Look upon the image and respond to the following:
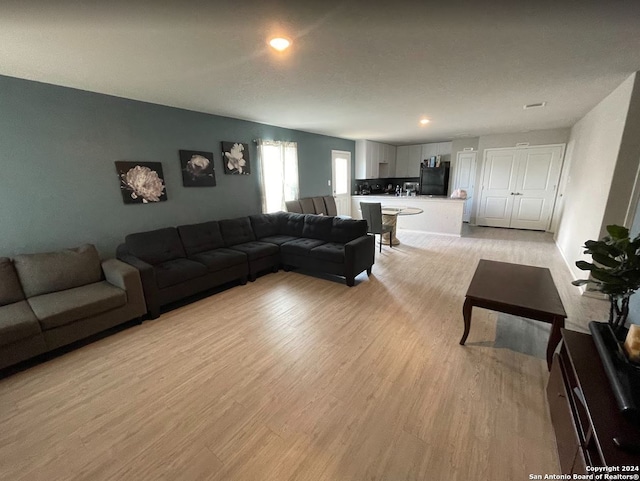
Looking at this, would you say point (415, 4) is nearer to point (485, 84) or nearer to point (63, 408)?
point (485, 84)

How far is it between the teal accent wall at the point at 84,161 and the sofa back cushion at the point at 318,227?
5.10ft

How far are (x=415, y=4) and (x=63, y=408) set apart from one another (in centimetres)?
336

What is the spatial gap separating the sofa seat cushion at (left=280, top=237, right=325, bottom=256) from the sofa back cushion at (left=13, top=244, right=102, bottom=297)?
2.27 m

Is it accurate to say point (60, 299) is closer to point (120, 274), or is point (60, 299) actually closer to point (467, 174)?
point (120, 274)

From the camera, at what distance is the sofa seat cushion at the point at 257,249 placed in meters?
3.80

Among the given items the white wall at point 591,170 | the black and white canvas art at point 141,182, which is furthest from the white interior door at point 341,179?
the white wall at point 591,170

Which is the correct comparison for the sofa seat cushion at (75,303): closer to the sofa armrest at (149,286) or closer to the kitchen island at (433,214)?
the sofa armrest at (149,286)

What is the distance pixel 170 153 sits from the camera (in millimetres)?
3656

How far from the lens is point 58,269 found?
2.58 m

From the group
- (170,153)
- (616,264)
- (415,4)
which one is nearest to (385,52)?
(415,4)

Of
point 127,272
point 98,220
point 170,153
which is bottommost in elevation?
point 127,272

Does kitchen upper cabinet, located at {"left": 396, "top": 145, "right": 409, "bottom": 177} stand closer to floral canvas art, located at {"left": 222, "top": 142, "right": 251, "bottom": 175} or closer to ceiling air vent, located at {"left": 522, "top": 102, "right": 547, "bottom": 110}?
ceiling air vent, located at {"left": 522, "top": 102, "right": 547, "bottom": 110}

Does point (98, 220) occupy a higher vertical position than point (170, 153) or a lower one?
lower

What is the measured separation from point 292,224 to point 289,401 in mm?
3202
